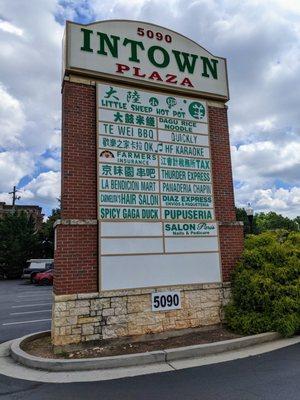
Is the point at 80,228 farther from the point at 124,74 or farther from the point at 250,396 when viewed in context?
the point at 250,396

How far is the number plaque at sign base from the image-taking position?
821 centimetres

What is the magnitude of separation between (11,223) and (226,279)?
37995 mm

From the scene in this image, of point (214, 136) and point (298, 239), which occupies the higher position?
point (214, 136)

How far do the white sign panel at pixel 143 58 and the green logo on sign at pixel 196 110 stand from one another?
0.21 meters

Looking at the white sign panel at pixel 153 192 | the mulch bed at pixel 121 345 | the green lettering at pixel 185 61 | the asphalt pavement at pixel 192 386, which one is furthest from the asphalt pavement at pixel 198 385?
the green lettering at pixel 185 61

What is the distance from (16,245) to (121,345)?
36427 mm

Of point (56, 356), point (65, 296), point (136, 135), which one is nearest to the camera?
point (56, 356)

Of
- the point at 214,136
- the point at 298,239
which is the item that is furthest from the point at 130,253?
the point at 298,239

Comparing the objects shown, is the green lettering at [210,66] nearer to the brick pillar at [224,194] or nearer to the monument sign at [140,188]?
the monument sign at [140,188]

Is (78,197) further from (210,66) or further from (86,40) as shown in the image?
(210,66)

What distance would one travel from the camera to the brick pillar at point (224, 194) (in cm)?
931

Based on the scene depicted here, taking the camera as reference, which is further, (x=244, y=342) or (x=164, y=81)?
(x=164, y=81)

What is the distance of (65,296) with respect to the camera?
7.51 m

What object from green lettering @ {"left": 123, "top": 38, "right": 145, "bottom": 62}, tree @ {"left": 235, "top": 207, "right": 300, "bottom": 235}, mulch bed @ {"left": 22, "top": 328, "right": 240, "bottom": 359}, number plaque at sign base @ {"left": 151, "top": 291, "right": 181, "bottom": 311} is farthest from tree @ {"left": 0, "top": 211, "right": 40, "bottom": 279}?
tree @ {"left": 235, "top": 207, "right": 300, "bottom": 235}
